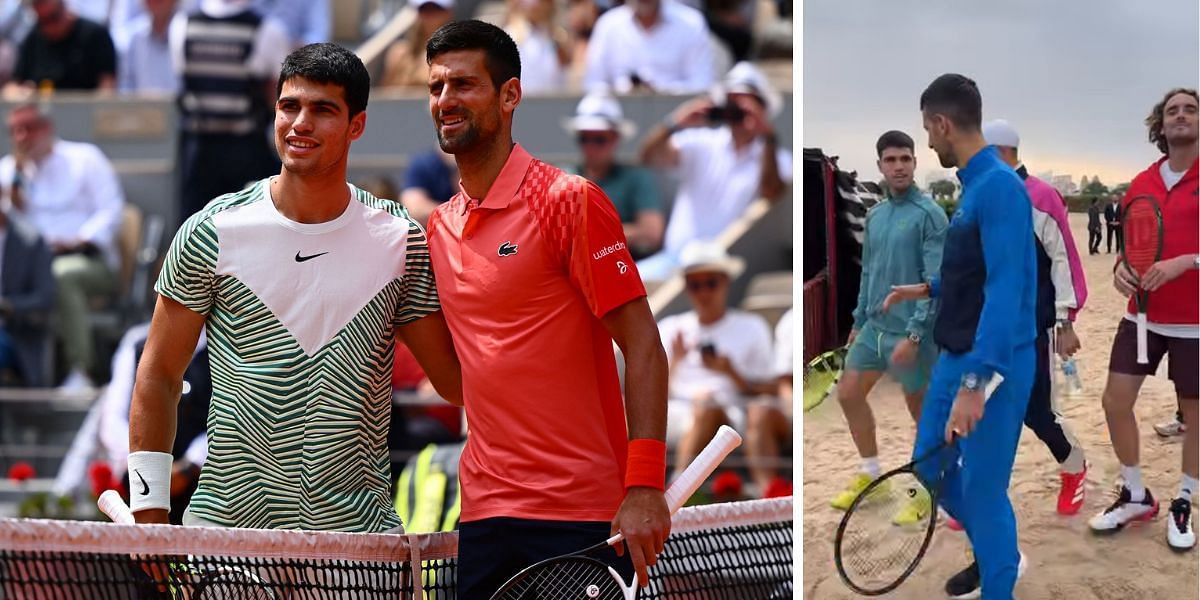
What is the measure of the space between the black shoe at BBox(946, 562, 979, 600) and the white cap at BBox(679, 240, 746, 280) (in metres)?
5.25

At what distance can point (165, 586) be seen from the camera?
12.2 feet

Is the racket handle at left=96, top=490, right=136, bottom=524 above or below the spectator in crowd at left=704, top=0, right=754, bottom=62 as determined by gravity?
below

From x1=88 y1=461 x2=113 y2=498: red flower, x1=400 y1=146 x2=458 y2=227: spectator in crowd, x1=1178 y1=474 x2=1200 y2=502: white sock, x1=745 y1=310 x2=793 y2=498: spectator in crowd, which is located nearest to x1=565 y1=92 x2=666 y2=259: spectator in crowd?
x1=400 y1=146 x2=458 y2=227: spectator in crowd

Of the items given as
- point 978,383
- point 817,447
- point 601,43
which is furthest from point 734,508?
point 601,43

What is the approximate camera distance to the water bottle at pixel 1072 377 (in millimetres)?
3934

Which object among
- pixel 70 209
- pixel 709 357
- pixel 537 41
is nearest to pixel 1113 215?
pixel 709 357

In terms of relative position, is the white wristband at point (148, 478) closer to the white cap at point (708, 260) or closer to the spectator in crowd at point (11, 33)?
the white cap at point (708, 260)

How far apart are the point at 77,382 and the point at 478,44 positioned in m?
6.72

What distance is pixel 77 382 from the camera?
9.87m

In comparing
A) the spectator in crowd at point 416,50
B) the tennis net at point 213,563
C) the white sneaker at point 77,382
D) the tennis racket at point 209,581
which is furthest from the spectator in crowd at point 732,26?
the tennis racket at point 209,581

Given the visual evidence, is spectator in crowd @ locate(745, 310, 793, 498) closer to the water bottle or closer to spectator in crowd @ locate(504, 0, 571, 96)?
spectator in crowd @ locate(504, 0, 571, 96)

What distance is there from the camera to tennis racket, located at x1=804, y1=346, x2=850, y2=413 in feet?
13.3

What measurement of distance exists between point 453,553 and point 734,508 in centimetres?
80

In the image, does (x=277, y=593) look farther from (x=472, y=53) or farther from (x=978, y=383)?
(x=978, y=383)
